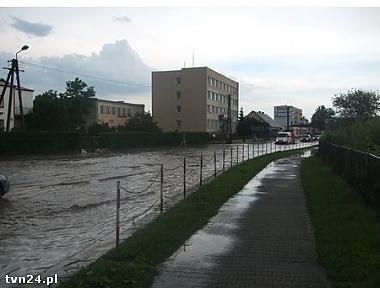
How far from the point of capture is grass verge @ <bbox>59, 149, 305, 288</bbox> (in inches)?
227

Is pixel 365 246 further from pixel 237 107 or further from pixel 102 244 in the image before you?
pixel 237 107

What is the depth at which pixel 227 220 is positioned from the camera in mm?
10086

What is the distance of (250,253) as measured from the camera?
7258mm

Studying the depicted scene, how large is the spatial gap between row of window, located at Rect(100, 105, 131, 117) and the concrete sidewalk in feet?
284

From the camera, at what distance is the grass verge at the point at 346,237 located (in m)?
6.05

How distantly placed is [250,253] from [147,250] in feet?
5.00

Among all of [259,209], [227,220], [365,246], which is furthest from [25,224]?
[365,246]

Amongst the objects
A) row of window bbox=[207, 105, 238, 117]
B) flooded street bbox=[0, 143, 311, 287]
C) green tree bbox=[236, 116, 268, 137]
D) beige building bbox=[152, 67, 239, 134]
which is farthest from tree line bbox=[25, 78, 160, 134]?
flooded street bbox=[0, 143, 311, 287]

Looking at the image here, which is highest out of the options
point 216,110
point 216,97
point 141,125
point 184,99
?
point 216,97

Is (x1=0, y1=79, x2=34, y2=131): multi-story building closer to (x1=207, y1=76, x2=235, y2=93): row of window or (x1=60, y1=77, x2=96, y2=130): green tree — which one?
(x1=60, y1=77, x2=96, y2=130): green tree

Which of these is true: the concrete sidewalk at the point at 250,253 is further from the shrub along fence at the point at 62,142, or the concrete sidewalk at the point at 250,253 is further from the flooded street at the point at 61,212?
the shrub along fence at the point at 62,142

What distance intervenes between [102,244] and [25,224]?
291 cm

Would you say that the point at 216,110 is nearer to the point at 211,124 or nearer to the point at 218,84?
the point at 211,124

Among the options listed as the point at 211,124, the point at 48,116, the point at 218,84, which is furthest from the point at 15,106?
the point at 218,84
